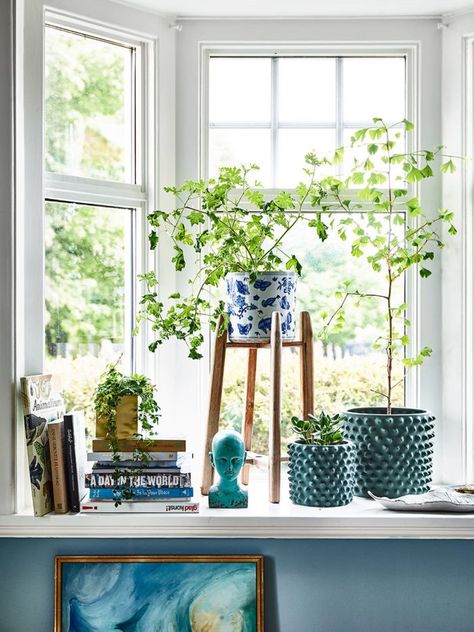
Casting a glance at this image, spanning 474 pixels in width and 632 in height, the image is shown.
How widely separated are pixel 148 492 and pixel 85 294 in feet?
2.25

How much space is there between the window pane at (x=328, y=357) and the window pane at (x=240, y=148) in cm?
28

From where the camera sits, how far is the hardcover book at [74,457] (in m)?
2.17

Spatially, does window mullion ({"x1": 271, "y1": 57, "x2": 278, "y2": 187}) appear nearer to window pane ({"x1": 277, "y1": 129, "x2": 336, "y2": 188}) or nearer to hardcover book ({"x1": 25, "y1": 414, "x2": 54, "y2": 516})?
window pane ({"x1": 277, "y1": 129, "x2": 336, "y2": 188})

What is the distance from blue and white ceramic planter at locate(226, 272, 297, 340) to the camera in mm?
2279

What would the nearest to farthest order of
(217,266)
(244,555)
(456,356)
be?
(244,555), (217,266), (456,356)

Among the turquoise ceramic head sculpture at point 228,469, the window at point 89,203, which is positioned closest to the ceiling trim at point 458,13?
the window at point 89,203

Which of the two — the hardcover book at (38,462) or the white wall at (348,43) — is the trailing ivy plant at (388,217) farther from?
the hardcover book at (38,462)

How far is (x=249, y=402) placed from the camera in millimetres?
2459

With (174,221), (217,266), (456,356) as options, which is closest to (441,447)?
(456,356)

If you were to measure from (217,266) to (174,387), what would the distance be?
0.47m

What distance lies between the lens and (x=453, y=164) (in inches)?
95.3

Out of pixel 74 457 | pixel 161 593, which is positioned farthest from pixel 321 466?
pixel 74 457

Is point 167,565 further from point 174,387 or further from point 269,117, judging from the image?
point 269,117

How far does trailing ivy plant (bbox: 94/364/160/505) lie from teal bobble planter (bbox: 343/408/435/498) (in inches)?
24.7
